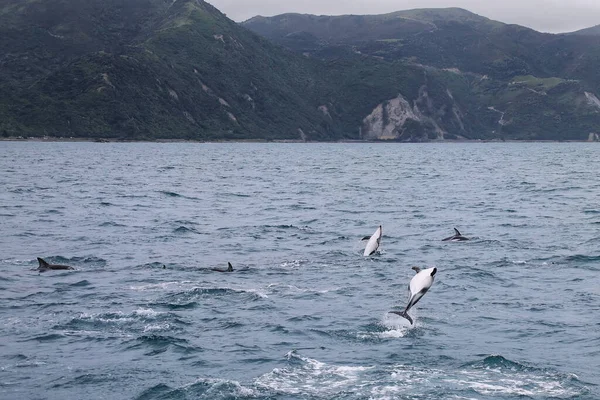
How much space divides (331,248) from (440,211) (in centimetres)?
2023

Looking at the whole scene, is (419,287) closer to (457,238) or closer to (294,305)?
(294,305)

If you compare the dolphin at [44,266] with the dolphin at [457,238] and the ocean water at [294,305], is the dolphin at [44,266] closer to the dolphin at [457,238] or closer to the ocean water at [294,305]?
the ocean water at [294,305]

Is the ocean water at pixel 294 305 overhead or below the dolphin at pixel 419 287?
below

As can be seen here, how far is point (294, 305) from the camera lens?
2619 cm

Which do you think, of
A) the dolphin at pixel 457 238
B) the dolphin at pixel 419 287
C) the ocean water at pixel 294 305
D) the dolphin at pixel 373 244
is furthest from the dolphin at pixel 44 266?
the dolphin at pixel 457 238

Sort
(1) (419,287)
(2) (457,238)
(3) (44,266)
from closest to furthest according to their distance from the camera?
(1) (419,287)
(3) (44,266)
(2) (457,238)

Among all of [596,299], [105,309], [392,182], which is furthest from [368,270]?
[392,182]

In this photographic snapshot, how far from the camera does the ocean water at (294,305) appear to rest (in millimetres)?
18922

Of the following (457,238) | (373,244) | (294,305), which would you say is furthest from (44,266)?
(457,238)

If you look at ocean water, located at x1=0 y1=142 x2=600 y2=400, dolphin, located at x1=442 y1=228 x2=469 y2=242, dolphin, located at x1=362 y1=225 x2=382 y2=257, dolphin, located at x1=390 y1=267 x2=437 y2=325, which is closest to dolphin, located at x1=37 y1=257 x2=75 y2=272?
ocean water, located at x1=0 y1=142 x2=600 y2=400

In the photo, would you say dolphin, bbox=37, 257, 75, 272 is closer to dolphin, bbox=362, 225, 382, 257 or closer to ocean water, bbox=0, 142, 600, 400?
ocean water, bbox=0, 142, 600, 400

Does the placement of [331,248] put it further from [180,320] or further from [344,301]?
[180,320]

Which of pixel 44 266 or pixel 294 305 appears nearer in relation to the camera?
pixel 294 305

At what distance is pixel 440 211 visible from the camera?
5634 cm
